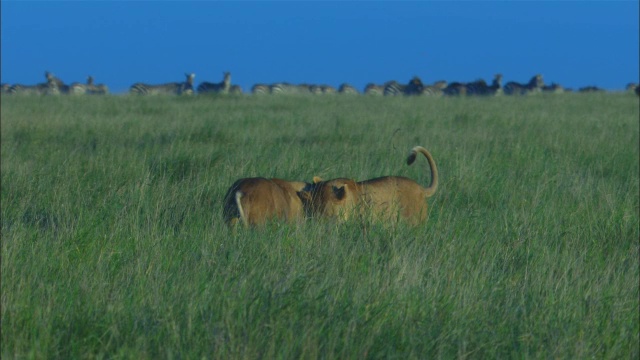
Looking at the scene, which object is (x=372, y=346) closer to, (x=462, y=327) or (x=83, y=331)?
(x=462, y=327)

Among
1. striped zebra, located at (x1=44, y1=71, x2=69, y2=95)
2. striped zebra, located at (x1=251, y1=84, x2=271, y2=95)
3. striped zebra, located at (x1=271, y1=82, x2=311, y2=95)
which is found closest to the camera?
striped zebra, located at (x1=44, y1=71, x2=69, y2=95)

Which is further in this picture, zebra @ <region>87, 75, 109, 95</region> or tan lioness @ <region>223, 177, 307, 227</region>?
zebra @ <region>87, 75, 109, 95</region>

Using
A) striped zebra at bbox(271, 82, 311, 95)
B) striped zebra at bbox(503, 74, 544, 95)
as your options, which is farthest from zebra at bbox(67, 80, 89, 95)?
striped zebra at bbox(503, 74, 544, 95)

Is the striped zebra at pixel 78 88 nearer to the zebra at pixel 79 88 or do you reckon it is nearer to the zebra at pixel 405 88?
the zebra at pixel 79 88

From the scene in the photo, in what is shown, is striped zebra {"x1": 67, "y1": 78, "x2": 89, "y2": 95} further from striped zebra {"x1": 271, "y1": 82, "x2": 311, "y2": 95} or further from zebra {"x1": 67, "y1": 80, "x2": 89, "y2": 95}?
striped zebra {"x1": 271, "y1": 82, "x2": 311, "y2": 95}

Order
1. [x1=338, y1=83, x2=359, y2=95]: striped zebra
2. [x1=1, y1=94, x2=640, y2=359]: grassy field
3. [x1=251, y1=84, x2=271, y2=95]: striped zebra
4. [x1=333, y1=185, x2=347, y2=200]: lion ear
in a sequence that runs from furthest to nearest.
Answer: [x1=338, y1=83, x2=359, y2=95]: striped zebra
[x1=251, y1=84, x2=271, y2=95]: striped zebra
[x1=333, y1=185, x2=347, y2=200]: lion ear
[x1=1, y1=94, x2=640, y2=359]: grassy field

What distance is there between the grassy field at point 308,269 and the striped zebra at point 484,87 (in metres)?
31.0

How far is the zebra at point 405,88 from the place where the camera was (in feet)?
136

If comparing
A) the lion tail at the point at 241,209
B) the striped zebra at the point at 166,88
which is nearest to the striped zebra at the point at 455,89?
the striped zebra at the point at 166,88

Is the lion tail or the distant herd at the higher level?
the distant herd

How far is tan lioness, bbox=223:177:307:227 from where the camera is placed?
18.5ft

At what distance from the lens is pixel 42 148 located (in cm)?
1018

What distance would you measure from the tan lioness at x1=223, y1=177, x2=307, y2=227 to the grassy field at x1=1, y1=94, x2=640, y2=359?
16 cm

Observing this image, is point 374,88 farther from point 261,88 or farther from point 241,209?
point 241,209
